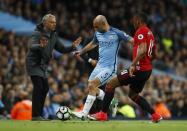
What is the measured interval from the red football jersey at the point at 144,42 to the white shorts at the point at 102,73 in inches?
32.4

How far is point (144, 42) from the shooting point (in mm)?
15570

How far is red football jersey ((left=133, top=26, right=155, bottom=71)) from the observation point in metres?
15.6

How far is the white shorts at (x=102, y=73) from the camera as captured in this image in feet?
53.6

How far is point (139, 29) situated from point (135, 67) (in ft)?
2.40

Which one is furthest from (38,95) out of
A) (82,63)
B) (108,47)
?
(82,63)

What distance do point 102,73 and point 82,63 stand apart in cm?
999

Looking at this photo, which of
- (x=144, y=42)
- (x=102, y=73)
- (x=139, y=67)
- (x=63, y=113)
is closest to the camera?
(x=144, y=42)

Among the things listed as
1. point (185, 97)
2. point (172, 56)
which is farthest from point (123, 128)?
point (172, 56)

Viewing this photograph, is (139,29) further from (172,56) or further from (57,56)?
(172,56)

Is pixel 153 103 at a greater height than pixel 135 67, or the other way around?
pixel 135 67

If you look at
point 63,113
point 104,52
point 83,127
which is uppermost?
point 104,52

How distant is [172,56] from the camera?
32.6 m

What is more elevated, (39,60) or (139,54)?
(139,54)

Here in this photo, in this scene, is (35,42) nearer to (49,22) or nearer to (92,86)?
(49,22)
